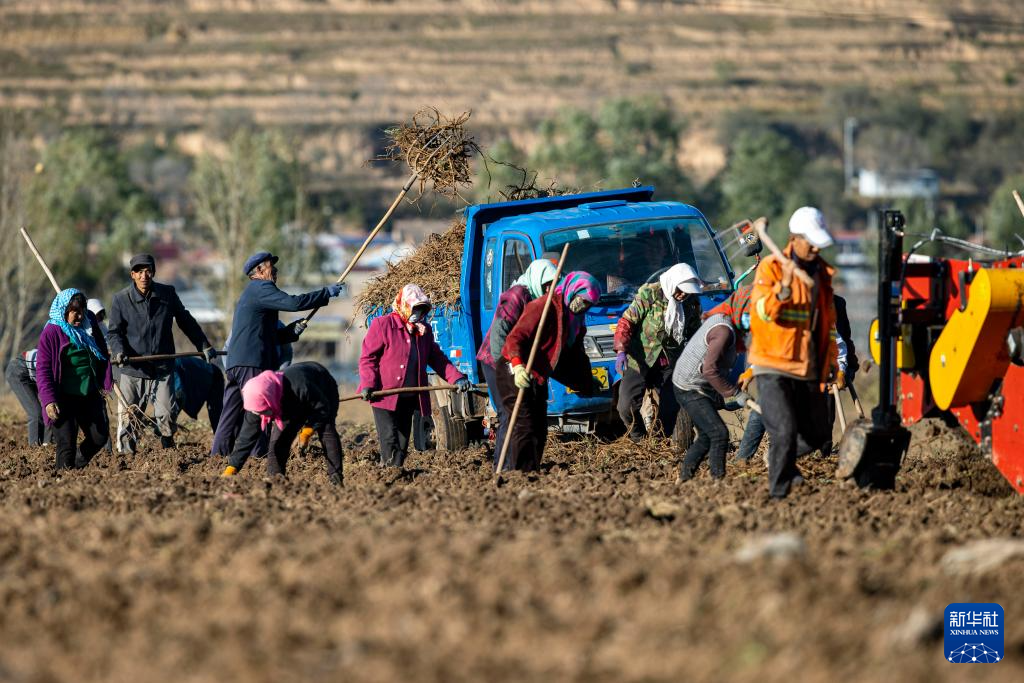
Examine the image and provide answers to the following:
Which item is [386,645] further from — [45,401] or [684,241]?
[684,241]

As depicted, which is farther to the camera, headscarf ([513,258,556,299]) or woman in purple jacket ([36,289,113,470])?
woman in purple jacket ([36,289,113,470])

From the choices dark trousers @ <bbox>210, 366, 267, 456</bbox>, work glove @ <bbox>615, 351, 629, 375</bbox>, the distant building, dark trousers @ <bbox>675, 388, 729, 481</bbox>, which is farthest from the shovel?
the distant building

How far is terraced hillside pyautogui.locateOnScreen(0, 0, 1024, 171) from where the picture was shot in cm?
9388

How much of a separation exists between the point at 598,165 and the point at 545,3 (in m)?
55.0

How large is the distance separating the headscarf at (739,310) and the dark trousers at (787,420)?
69cm

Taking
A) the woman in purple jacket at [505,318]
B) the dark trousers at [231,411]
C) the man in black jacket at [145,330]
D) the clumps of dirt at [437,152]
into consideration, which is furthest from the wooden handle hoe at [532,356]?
the clumps of dirt at [437,152]

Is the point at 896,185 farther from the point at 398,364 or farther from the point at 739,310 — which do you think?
the point at 739,310

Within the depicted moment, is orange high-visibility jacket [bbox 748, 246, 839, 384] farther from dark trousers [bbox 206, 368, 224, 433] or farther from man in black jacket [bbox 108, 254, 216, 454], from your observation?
dark trousers [bbox 206, 368, 224, 433]

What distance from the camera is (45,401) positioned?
10836mm

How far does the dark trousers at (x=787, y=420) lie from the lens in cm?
826

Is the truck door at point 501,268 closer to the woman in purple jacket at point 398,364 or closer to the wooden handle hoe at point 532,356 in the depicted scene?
the woman in purple jacket at point 398,364

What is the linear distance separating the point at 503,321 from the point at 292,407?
1.66 meters

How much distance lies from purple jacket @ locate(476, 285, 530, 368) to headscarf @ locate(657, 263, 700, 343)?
0.98m

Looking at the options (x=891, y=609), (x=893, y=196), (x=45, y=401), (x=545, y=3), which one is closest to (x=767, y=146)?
(x=893, y=196)
